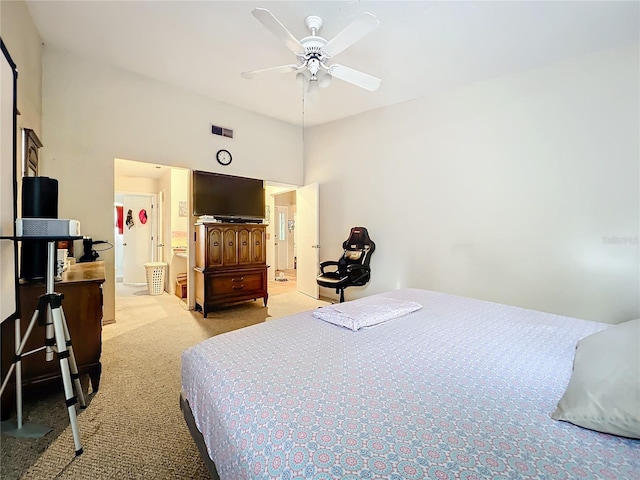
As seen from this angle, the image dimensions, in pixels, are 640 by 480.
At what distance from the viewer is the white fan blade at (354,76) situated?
97.2 inches

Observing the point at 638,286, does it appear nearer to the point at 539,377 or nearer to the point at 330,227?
the point at 539,377

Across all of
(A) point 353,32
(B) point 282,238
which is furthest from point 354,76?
(B) point 282,238

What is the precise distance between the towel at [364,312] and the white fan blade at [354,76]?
196cm

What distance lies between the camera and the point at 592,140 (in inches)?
106

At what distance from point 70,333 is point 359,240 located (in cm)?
333

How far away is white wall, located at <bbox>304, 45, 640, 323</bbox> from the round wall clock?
2.04m

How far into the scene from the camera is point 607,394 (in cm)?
81

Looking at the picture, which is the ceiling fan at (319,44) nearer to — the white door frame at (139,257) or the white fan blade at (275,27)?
the white fan blade at (275,27)

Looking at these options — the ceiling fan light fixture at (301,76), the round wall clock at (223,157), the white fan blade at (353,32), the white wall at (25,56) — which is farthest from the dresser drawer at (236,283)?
the white fan blade at (353,32)

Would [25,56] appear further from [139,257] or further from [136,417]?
[139,257]

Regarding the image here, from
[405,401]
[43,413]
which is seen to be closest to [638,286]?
[405,401]

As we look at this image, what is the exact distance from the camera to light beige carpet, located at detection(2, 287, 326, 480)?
1403mm

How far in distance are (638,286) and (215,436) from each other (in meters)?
3.56

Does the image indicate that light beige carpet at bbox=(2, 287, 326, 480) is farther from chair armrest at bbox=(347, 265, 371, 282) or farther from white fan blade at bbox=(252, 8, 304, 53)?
white fan blade at bbox=(252, 8, 304, 53)
